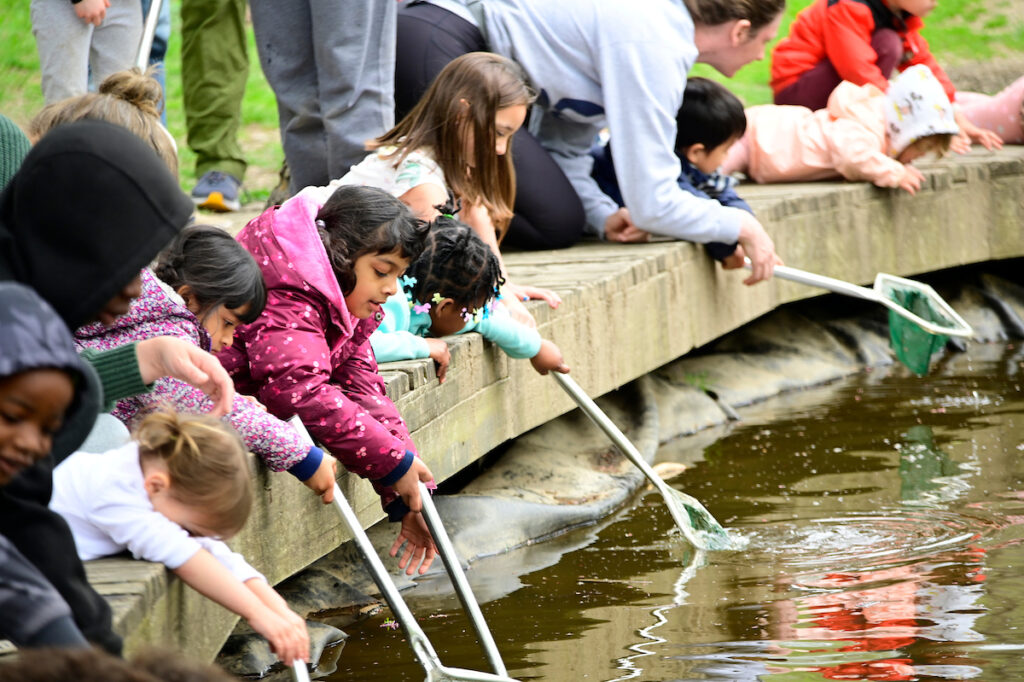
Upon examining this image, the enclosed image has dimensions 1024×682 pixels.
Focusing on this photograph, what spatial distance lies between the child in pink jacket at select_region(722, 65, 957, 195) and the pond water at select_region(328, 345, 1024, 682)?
1.61 metres

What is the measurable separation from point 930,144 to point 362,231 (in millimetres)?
4293

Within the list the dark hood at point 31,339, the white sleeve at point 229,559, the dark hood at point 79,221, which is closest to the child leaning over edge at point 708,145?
the white sleeve at point 229,559

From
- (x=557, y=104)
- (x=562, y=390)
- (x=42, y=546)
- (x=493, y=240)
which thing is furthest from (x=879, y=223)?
(x=42, y=546)

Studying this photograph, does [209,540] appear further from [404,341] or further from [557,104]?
[557,104]

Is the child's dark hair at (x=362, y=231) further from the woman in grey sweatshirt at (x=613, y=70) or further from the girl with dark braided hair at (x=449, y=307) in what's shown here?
the woman in grey sweatshirt at (x=613, y=70)

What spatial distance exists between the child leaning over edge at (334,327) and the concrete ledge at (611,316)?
0.17 m

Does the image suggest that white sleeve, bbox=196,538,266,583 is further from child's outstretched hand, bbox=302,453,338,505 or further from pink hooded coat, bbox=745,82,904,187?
pink hooded coat, bbox=745,82,904,187

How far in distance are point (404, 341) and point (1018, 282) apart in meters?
5.21

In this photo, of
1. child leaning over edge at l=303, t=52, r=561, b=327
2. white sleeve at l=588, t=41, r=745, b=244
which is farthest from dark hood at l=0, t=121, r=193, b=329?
white sleeve at l=588, t=41, r=745, b=244

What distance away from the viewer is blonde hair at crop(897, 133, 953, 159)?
6.61 m

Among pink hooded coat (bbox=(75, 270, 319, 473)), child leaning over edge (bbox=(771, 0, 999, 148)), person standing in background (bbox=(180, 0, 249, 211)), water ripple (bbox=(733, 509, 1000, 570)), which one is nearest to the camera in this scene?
pink hooded coat (bbox=(75, 270, 319, 473))

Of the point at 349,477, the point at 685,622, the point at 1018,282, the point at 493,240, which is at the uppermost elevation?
the point at 493,240

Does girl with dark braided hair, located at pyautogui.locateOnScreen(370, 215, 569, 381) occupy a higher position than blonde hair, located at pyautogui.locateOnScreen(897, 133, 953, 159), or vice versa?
girl with dark braided hair, located at pyautogui.locateOnScreen(370, 215, 569, 381)

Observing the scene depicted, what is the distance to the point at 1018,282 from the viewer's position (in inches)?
309
